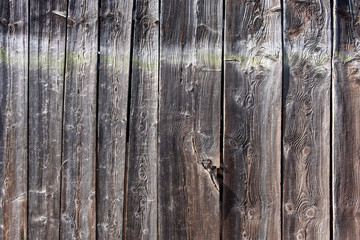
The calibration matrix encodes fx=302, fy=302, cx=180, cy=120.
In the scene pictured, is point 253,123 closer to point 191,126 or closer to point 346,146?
point 191,126

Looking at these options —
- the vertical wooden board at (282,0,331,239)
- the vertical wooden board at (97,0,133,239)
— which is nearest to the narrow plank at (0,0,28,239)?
the vertical wooden board at (97,0,133,239)

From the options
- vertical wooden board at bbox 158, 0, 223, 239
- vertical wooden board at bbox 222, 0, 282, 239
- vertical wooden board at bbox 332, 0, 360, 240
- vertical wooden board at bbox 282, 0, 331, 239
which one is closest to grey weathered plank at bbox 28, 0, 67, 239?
vertical wooden board at bbox 158, 0, 223, 239

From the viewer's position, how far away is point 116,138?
5.63 feet

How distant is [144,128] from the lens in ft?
5.60

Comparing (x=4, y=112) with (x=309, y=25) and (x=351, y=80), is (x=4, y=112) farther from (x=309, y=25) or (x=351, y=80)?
(x=351, y=80)

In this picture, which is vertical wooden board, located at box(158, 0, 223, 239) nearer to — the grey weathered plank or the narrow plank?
the grey weathered plank

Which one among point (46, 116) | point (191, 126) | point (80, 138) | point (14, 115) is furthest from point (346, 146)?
point (14, 115)

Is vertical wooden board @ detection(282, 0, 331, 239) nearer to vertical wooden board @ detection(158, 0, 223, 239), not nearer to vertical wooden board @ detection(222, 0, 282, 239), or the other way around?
vertical wooden board @ detection(222, 0, 282, 239)

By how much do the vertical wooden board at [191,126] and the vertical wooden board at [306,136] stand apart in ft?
1.28

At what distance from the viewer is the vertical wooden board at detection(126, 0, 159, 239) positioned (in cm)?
171

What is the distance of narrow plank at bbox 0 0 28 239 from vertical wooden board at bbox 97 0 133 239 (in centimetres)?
44

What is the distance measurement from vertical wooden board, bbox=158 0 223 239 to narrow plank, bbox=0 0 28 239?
0.79 meters

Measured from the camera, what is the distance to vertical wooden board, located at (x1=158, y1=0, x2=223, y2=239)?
5.58 ft

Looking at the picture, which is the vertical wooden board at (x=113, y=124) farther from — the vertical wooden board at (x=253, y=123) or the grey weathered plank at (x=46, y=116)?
the vertical wooden board at (x=253, y=123)
